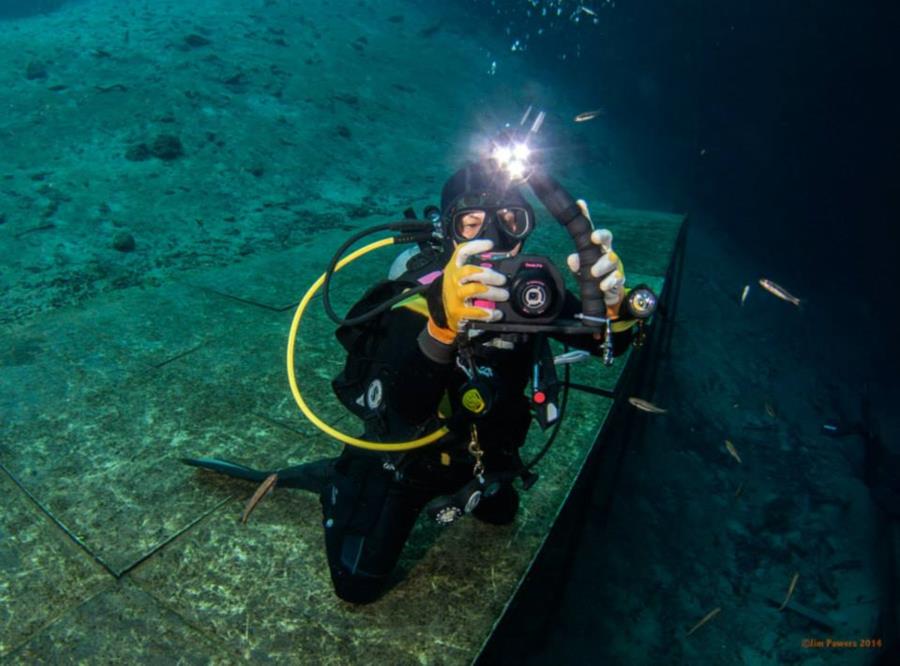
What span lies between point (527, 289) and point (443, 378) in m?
0.59

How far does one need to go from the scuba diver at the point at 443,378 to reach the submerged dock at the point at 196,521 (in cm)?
29

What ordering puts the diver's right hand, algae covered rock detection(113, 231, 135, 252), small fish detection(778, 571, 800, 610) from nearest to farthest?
1. the diver's right hand
2. small fish detection(778, 571, 800, 610)
3. algae covered rock detection(113, 231, 135, 252)

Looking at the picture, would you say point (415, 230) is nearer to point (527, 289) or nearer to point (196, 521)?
point (527, 289)

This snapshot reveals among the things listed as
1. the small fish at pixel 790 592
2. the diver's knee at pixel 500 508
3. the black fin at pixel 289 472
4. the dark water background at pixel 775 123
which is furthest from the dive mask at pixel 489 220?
the dark water background at pixel 775 123


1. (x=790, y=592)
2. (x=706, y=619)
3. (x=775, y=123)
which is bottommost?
(x=775, y=123)

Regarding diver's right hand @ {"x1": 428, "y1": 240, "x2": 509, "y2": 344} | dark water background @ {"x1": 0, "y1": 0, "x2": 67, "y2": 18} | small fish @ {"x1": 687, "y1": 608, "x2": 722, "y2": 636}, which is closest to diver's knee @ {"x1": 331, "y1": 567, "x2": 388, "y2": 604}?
diver's right hand @ {"x1": 428, "y1": 240, "x2": 509, "y2": 344}

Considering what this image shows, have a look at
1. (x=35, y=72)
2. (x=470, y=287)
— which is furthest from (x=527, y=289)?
(x=35, y=72)

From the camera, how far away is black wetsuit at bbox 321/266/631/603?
2102mm

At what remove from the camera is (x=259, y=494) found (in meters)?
2.89

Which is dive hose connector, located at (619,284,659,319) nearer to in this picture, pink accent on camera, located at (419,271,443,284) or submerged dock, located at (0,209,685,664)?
pink accent on camera, located at (419,271,443,284)

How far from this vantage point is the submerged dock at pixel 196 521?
7.24 feet

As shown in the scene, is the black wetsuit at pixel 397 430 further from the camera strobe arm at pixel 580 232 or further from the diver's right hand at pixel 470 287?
the camera strobe arm at pixel 580 232

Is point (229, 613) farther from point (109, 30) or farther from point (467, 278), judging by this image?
point (109, 30)

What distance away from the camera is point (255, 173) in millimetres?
10852
